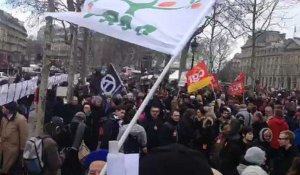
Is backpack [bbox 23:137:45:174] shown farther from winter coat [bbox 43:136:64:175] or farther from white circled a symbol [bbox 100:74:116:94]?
white circled a symbol [bbox 100:74:116:94]

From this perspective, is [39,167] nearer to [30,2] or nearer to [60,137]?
[60,137]

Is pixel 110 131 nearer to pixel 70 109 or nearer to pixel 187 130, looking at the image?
pixel 187 130

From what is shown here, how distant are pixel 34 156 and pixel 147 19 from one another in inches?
138

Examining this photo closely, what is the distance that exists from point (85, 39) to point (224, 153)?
24.8 metres

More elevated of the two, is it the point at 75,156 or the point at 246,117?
the point at 246,117

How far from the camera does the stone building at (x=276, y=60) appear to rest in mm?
123125

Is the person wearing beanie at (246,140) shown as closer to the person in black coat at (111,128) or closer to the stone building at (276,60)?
the person in black coat at (111,128)

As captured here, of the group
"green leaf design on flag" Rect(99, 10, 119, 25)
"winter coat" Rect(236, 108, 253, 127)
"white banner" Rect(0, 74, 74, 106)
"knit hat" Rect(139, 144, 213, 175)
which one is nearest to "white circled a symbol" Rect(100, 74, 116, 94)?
"white banner" Rect(0, 74, 74, 106)

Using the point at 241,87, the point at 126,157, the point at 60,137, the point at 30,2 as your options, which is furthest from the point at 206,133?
the point at 30,2

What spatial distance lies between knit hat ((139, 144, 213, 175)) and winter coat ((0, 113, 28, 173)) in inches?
249

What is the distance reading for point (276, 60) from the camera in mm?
138500

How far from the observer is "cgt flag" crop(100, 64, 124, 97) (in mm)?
13055

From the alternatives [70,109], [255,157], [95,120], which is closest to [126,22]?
[255,157]

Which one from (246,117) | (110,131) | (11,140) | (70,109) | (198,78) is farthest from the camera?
(198,78)
